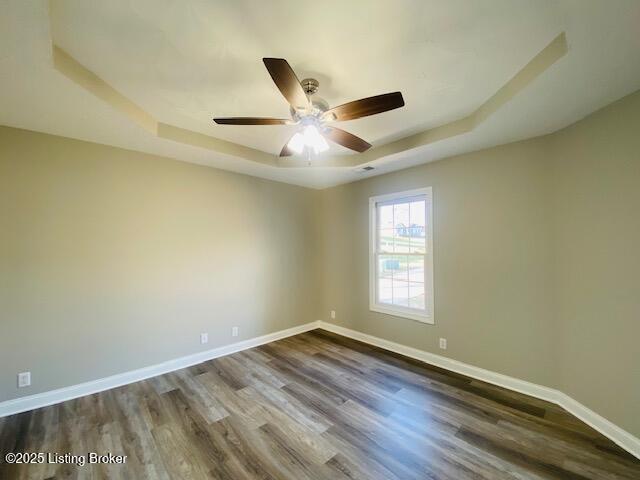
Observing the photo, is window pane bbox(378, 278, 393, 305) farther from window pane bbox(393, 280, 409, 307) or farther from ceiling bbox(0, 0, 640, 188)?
ceiling bbox(0, 0, 640, 188)

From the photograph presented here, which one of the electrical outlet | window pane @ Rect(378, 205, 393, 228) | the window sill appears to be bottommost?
the electrical outlet

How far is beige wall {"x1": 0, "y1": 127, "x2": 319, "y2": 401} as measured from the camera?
244cm

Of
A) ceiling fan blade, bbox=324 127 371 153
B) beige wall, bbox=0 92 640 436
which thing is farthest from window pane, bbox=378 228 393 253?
ceiling fan blade, bbox=324 127 371 153

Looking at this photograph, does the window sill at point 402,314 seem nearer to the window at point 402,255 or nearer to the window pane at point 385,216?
the window at point 402,255

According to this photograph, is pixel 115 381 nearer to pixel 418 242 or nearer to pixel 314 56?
pixel 314 56

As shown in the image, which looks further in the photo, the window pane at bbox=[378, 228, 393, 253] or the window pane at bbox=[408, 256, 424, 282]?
the window pane at bbox=[378, 228, 393, 253]

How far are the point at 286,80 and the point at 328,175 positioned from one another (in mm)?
2564

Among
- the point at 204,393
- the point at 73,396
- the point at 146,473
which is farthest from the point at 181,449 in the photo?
the point at 73,396

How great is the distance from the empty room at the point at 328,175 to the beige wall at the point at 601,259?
0.02 meters

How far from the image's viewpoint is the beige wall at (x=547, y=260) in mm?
2004

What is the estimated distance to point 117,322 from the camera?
9.50ft

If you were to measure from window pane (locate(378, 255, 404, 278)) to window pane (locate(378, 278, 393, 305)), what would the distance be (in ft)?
0.25

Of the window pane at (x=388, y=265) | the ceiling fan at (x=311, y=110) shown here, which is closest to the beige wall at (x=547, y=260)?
the window pane at (x=388, y=265)

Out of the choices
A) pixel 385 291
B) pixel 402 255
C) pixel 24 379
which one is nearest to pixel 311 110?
pixel 402 255
